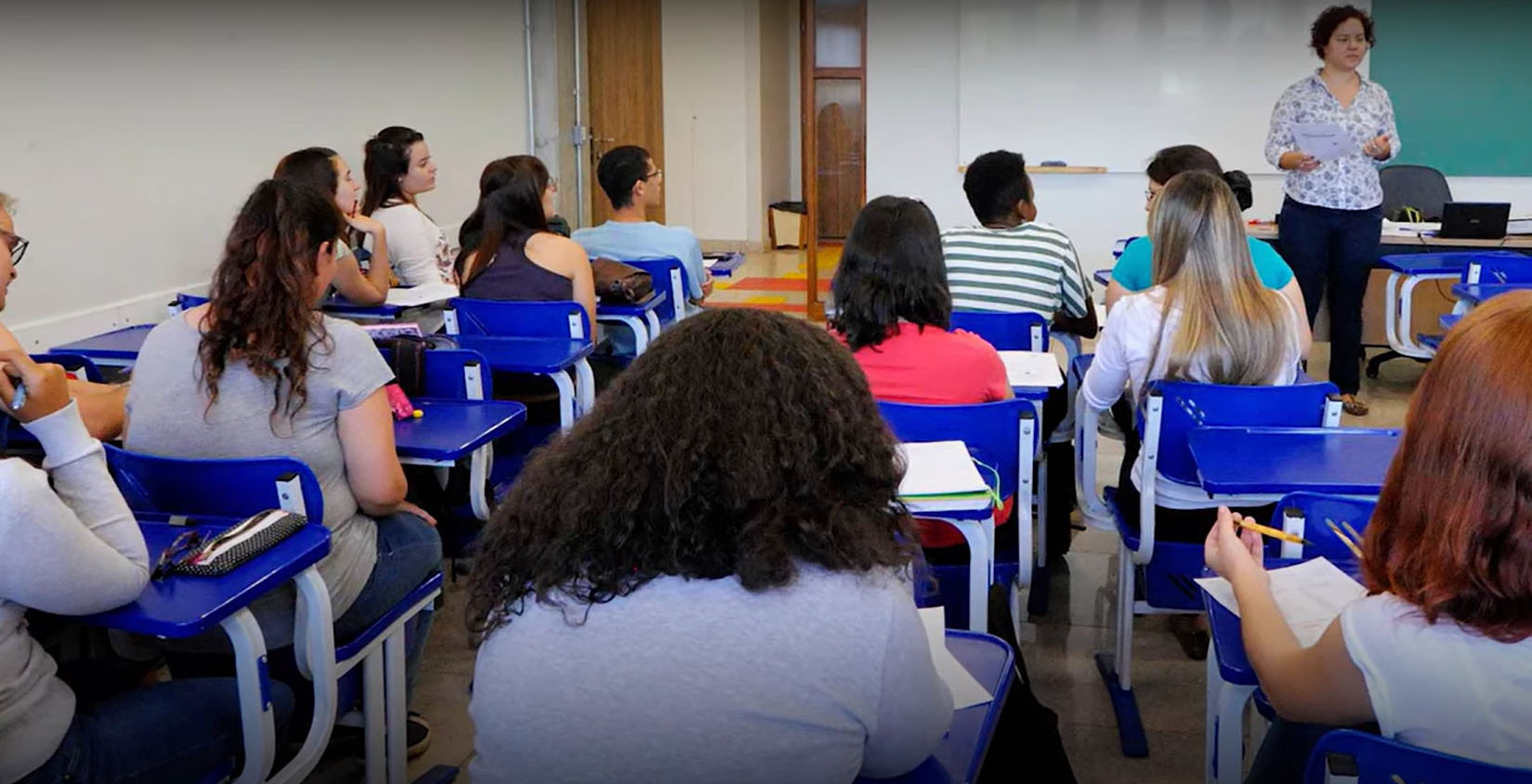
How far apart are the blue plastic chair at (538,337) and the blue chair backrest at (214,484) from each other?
126 centimetres

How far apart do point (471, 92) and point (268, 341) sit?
598 cm

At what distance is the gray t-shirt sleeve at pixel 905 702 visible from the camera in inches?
49.7

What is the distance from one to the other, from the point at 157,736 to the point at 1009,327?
7.98 feet

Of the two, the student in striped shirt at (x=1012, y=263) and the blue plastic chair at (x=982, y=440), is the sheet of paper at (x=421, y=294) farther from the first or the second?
the blue plastic chair at (x=982, y=440)

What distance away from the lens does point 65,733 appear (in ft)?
5.67

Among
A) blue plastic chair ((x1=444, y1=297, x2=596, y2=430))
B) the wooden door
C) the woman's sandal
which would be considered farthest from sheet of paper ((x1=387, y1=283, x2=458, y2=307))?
the wooden door

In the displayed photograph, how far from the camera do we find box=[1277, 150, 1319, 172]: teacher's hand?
539 cm

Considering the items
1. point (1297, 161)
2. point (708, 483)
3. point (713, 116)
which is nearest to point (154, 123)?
point (1297, 161)

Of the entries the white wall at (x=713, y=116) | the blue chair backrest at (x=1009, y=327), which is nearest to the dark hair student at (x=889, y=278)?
the blue chair backrest at (x=1009, y=327)

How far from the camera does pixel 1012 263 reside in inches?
154

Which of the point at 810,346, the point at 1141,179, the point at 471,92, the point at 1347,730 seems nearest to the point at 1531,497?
the point at 1347,730

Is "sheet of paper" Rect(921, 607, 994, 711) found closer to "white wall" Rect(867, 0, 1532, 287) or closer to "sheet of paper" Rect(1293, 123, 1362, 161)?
"sheet of paper" Rect(1293, 123, 1362, 161)

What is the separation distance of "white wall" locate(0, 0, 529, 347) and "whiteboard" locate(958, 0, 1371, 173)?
3.23 metres

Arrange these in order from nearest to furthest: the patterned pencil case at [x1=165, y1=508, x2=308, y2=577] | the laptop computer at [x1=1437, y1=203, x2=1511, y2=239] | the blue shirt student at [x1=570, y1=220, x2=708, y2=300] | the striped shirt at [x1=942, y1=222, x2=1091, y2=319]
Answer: the patterned pencil case at [x1=165, y1=508, x2=308, y2=577] → the striped shirt at [x1=942, y1=222, x2=1091, y2=319] → the blue shirt student at [x1=570, y1=220, x2=708, y2=300] → the laptop computer at [x1=1437, y1=203, x2=1511, y2=239]
